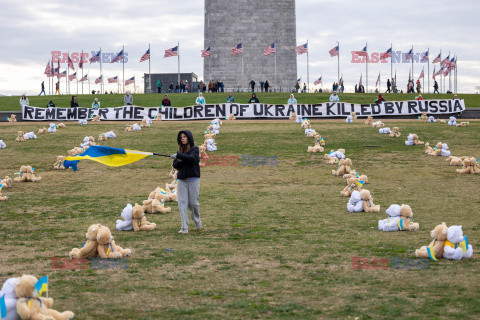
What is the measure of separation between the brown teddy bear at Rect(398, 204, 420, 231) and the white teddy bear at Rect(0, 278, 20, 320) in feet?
23.2

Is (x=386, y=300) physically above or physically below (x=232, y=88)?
below

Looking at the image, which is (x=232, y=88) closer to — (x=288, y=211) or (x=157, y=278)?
(x=288, y=211)

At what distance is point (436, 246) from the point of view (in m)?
8.30

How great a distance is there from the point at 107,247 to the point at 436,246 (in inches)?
184

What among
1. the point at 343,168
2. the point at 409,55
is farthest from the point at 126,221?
the point at 409,55

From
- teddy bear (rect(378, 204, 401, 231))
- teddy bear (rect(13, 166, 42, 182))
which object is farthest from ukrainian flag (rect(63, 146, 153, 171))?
teddy bear (rect(13, 166, 42, 182))

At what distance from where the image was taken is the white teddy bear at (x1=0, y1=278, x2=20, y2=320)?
5539 millimetres

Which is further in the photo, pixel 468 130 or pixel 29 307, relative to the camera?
Answer: pixel 468 130

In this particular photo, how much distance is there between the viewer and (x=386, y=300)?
642cm

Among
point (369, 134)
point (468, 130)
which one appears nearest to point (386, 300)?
point (369, 134)

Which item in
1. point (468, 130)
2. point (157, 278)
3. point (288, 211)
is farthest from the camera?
point (468, 130)

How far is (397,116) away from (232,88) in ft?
97.0

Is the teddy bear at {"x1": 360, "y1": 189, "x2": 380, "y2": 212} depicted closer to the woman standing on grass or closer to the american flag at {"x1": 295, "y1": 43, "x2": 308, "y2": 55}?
the woman standing on grass

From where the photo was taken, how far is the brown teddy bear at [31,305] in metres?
5.48
